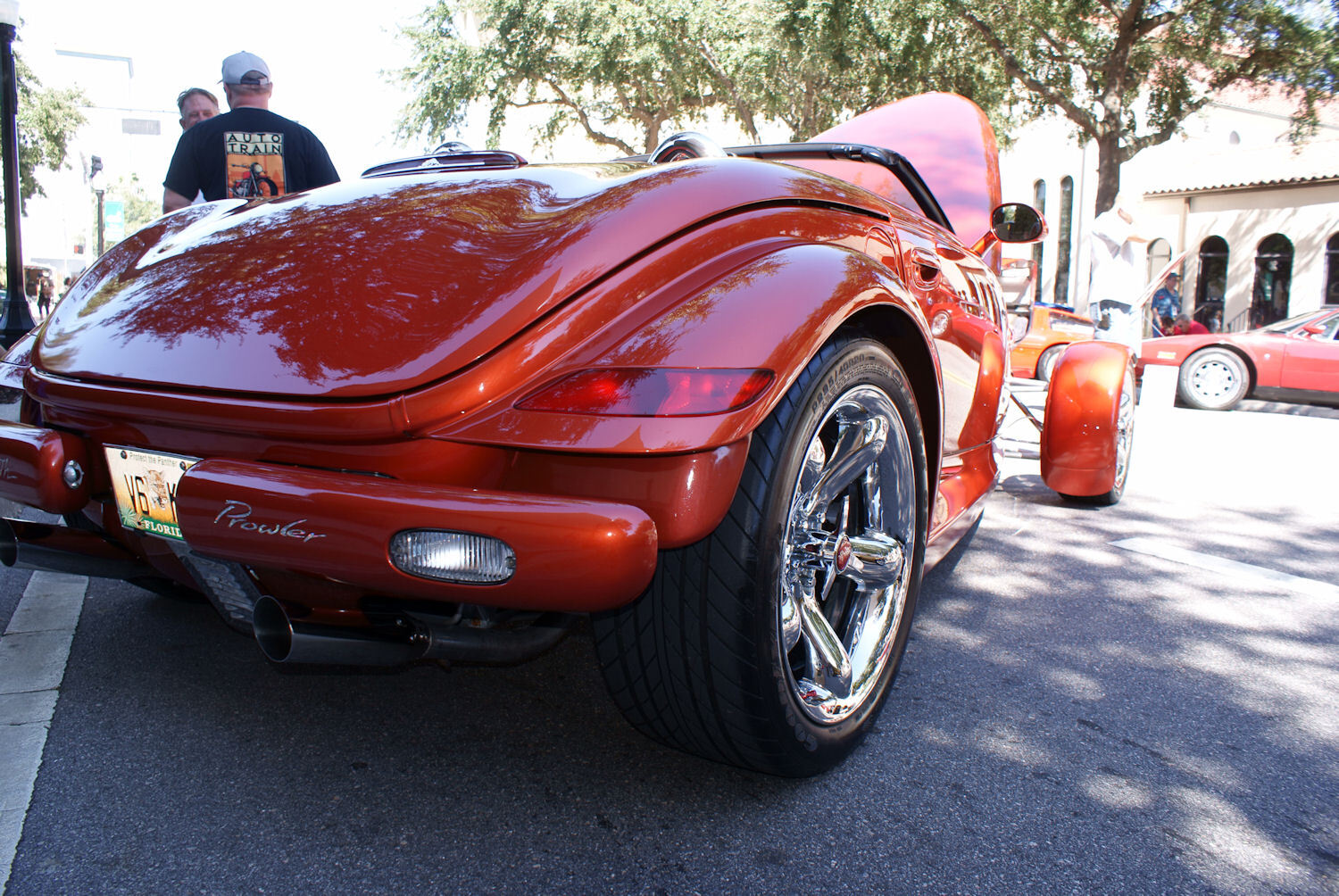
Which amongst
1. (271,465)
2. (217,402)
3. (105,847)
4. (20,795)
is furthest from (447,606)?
(20,795)

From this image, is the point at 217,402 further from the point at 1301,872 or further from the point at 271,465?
the point at 1301,872

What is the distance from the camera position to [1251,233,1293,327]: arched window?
23.8 meters

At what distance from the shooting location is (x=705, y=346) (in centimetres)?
154

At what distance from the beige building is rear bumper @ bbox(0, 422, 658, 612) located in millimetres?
20971

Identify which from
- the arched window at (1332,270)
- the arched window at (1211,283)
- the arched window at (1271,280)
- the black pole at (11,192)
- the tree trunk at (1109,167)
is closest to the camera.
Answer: the black pole at (11,192)

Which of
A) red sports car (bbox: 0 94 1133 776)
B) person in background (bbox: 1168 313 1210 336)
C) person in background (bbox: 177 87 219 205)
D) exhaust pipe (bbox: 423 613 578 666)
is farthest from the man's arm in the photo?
person in background (bbox: 1168 313 1210 336)

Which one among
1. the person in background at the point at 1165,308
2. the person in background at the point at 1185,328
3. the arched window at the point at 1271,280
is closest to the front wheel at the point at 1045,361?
the person in background at the point at 1185,328

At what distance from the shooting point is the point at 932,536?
2.47 metres

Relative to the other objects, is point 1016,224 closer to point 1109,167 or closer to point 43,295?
point 1109,167

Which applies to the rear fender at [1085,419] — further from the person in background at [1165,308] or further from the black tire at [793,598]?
the person in background at [1165,308]

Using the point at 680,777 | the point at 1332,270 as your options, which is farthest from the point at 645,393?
the point at 1332,270

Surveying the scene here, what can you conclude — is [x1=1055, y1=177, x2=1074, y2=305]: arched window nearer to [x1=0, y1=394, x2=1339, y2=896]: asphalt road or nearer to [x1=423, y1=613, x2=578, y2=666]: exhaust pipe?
[x1=0, y1=394, x2=1339, y2=896]: asphalt road

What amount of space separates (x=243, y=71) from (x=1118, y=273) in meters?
6.52

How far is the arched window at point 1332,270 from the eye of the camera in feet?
74.1
